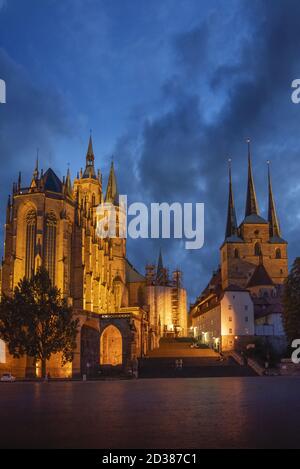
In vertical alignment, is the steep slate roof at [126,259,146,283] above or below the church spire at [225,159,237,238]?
below

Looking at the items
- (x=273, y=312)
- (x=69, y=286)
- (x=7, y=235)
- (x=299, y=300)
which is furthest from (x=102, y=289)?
(x=299, y=300)

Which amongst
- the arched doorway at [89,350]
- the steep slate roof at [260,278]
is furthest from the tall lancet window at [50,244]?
the steep slate roof at [260,278]

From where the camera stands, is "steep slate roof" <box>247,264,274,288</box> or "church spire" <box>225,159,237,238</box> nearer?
"steep slate roof" <box>247,264,274,288</box>

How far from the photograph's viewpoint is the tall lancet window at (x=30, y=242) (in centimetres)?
6400

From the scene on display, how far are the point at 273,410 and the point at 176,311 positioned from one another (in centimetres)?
9324

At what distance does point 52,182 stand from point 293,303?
37.4m

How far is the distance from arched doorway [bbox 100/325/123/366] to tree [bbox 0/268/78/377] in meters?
16.6

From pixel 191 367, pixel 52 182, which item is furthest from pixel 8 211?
pixel 191 367

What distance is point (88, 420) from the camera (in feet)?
42.3

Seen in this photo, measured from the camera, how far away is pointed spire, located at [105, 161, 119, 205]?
105000 mm

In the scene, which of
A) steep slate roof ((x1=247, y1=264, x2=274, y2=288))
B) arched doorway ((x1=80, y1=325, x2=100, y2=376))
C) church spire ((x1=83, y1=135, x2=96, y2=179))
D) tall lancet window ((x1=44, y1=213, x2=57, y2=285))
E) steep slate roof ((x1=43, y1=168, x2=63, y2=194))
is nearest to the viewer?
arched doorway ((x1=80, y1=325, x2=100, y2=376))

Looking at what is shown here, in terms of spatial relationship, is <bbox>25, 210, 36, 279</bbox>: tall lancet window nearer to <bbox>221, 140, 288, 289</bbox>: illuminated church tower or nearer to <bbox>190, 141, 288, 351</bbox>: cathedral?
<bbox>190, 141, 288, 351</bbox>: cathedral

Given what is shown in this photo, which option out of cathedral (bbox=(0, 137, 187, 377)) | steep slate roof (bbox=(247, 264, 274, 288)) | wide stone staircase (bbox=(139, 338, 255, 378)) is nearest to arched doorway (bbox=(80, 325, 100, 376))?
cathedral (bbox=(0, 137, 187, 377))
